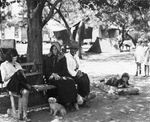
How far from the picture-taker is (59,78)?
7.39m

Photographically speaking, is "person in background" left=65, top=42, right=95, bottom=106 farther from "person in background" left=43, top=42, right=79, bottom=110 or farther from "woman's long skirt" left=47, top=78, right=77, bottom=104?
"woman's long skirt" left=47, top=78, right=77, bottom=104

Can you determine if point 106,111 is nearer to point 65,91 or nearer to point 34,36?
A: point 65,91

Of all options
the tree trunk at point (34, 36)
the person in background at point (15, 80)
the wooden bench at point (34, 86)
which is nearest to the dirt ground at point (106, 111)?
the wooden bench at point (34, 86)

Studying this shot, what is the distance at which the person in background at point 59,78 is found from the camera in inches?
288

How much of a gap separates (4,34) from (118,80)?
4495 centimetres

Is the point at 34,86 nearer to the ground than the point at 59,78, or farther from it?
nearer to the ground

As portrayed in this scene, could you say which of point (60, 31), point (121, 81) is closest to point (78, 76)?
point (121, 81)

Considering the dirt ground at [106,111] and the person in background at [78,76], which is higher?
the person in background at [78,76]

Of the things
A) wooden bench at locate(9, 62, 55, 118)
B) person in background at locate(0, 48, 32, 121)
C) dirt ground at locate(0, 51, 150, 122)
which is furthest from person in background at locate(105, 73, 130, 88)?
person in background at locate(0, 48, 32, 121)

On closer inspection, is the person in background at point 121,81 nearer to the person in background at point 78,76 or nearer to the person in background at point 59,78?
the person in background at point 78,76

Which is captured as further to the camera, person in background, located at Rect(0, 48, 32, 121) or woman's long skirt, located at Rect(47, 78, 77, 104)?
woman's long skirt, located at Rect(47, 78, 77, 104)

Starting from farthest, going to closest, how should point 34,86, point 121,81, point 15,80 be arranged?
point 121,81 < point 34,86 < point 15,80

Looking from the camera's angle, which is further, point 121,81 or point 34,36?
point 121,81

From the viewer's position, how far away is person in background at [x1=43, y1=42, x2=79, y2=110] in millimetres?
7316
